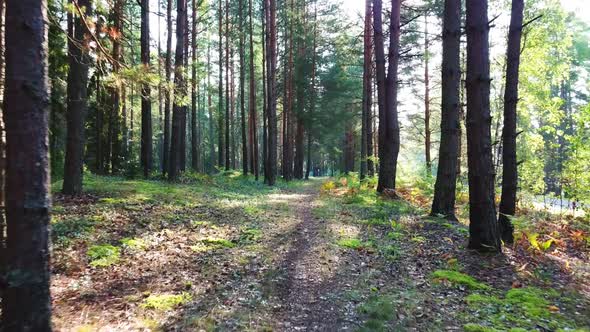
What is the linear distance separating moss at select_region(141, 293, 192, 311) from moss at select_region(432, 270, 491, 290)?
144 inches

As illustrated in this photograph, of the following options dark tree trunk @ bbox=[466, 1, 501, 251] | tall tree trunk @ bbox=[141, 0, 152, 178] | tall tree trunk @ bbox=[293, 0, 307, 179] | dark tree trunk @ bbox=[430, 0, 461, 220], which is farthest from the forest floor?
tall tree trunk @ bbox=[293, 0, 307, 179]

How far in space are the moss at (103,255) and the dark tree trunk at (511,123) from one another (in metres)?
7.34

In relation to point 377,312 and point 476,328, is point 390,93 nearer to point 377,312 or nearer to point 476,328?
point 377,312

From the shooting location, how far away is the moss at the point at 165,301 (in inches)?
167

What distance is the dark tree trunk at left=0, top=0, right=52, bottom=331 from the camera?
275cm

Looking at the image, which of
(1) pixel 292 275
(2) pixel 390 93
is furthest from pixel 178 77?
(2) pixel 390 93

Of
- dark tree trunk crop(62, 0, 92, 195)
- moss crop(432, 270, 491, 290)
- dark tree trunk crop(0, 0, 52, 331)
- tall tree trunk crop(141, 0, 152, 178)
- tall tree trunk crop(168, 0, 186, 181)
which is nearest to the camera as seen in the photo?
dark tree trunk crop(0, 0, 52, 331)

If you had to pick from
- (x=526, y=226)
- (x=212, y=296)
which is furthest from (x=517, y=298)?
(x=212, y=296)

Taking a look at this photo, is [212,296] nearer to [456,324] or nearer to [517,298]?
[456,324]

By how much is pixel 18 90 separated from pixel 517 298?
5813 mm

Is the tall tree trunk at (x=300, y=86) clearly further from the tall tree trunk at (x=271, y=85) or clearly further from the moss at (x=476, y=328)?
the moss at (x=476, y=328)

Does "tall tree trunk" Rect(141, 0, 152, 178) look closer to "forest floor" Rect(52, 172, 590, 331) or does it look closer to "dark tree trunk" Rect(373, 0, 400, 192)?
"forest floor" Rect(52, 172, 590, 331)

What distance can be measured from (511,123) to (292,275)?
18.8 feet

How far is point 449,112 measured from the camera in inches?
381
